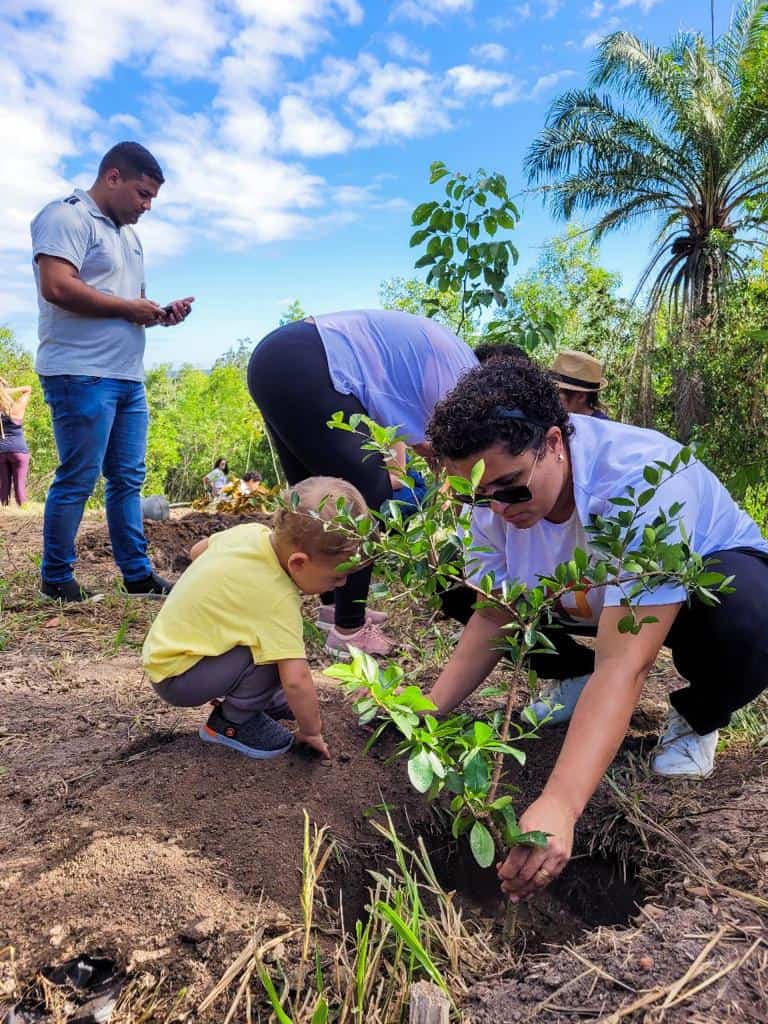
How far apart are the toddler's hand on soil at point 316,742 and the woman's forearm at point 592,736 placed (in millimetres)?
732

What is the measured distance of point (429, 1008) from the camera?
1121 millimetres

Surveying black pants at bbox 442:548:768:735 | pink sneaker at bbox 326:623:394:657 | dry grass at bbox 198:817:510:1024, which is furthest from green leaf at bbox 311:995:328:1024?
pink sneaker at bbox 326:623:394:657

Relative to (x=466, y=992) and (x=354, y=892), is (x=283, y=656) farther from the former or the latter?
(x=466, y=992)

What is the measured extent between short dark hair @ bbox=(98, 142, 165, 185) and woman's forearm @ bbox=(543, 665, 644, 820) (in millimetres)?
3002

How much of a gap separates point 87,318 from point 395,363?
156 centimetres

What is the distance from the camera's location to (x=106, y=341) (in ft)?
10.8

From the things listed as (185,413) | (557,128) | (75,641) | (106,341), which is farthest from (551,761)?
(557,128)

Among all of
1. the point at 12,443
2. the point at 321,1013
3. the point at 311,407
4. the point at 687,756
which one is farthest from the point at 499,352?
the point at 12,443

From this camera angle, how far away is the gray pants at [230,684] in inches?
74.9

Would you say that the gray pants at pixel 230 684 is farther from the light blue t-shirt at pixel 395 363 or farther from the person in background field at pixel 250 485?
the person in background field at pixel 250 485

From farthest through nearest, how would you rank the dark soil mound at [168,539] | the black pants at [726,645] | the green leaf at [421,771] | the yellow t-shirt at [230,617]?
the dark soil mound at [168,539] → the yellow t-shirt at [230,617] → the black pants at [726,645] → the green leaf at [421,771]

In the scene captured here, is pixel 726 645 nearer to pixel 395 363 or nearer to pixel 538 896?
pixel 538 896

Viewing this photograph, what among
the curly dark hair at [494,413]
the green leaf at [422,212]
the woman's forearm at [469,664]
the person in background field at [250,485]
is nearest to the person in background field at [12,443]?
the person in background field at [250,485]

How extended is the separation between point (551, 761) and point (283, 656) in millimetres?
845
